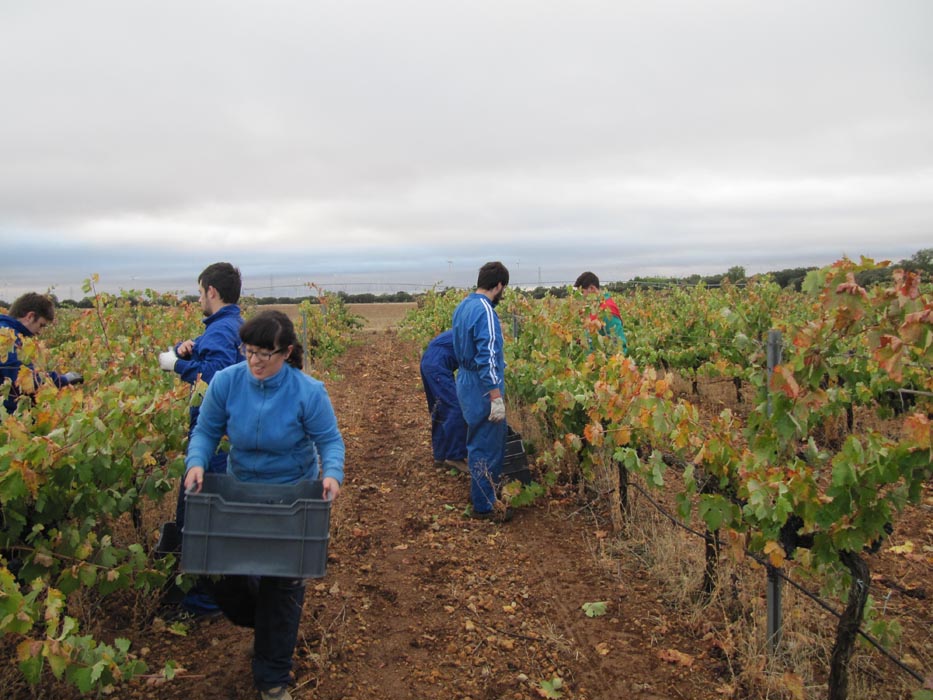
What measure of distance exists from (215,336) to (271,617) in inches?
53.0

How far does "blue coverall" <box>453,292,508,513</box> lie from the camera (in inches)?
186

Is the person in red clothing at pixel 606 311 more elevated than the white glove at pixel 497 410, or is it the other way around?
the person in red clothing at pixel 606 311

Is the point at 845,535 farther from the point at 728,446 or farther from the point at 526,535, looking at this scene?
the point at 526,535

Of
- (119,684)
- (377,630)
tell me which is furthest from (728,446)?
(119,684)

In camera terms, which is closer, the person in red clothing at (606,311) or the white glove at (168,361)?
the white glove at (168,361)

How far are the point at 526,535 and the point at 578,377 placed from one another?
1.13 meters

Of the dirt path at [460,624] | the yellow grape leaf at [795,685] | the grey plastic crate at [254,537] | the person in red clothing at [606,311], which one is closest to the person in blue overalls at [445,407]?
the dirt path at [460,624]

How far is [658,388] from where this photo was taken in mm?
3420

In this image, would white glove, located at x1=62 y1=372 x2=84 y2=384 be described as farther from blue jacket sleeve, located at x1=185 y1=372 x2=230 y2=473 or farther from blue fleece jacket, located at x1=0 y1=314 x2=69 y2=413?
blue jacket sleeve, located at x1=185 y1=372 x2=230 y2=473

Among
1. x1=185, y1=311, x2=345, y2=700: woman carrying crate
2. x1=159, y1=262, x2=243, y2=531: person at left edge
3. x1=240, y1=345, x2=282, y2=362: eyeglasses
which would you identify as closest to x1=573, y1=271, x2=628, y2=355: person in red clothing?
x1=159, y1=262, x2=243, y2=531: person at left edge

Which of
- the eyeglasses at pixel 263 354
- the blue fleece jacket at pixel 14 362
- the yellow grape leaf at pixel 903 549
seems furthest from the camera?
the yellow grape leaf at pixel 903 549

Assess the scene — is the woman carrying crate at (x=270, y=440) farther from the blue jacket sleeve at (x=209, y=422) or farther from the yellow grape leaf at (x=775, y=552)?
the yellow grape leaf at (x=775, y=552)

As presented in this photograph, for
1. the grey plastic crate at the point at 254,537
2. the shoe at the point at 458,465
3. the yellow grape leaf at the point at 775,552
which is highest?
the grey plastic crate at the point at 254,537

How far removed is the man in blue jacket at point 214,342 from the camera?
3443 millimetres
